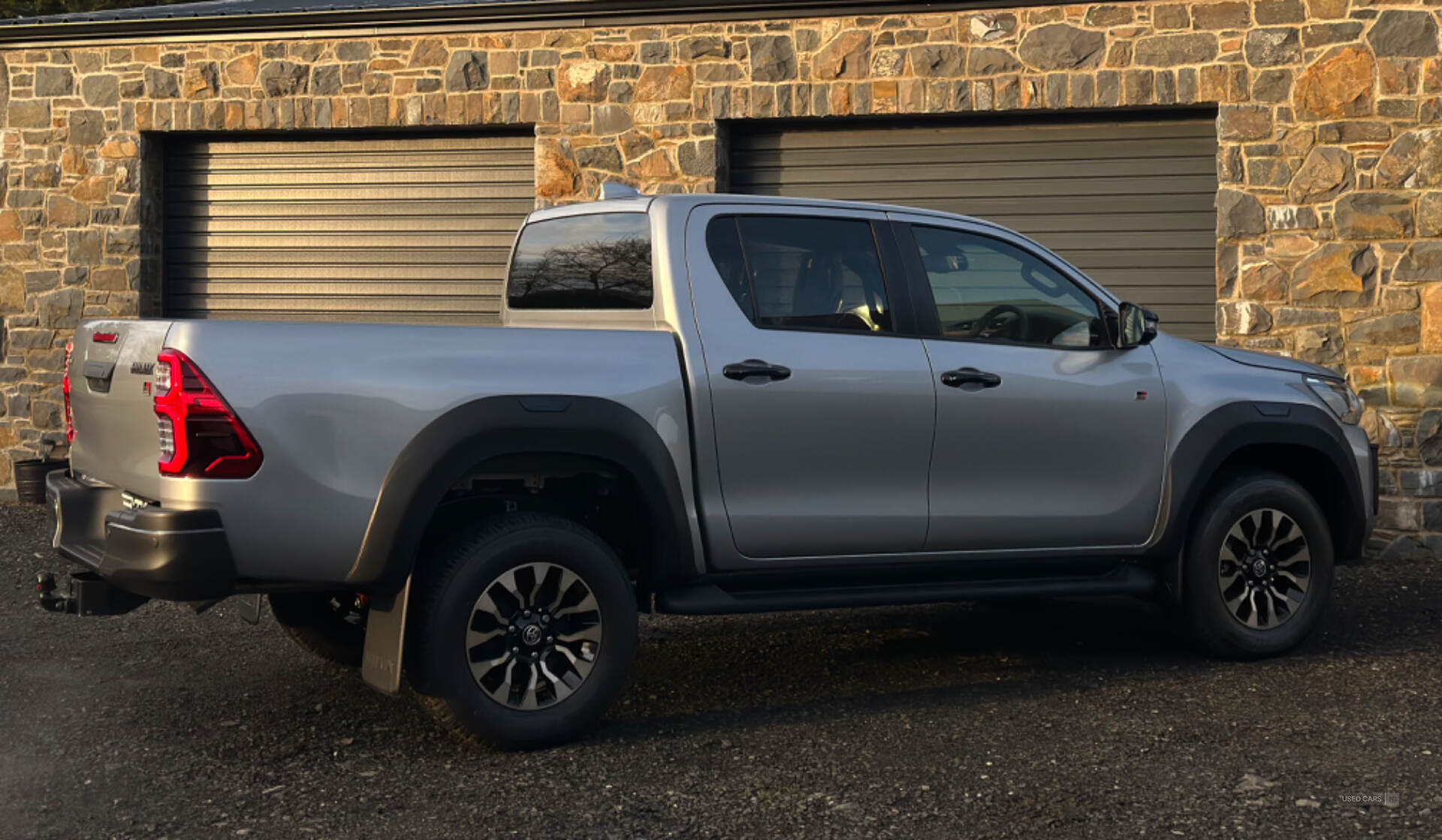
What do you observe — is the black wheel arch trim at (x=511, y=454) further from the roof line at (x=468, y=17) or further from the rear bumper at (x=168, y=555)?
the roof line at (x=468, y=17)

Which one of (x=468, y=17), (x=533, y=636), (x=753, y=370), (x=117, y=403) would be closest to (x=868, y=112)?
(x=468, y=17)

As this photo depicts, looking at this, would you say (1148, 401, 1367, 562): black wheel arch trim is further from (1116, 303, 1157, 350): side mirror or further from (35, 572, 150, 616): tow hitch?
(35, 572, 150, 616): tow hitch

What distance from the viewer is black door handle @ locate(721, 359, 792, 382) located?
551 cm

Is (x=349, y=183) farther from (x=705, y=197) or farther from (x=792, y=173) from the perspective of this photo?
(x=705, y=197)

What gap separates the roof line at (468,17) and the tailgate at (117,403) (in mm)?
6646

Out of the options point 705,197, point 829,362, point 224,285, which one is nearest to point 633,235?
point 705,197

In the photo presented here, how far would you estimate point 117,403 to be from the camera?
4980mm

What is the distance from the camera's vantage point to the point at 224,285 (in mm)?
12672

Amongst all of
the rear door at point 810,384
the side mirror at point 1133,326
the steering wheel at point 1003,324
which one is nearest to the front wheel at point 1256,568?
the side mirror at point 1133,326

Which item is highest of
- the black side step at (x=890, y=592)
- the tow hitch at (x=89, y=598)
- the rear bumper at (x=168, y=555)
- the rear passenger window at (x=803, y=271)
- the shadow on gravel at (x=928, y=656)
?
the rear passenger window at (x=803, y=271)

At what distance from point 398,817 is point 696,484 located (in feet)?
5.39

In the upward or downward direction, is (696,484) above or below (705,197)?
below

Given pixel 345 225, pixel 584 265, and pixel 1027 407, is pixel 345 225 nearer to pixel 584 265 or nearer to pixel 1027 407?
pixel 584 265

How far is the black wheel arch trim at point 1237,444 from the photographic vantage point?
636cm
